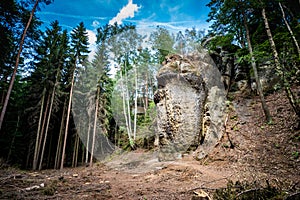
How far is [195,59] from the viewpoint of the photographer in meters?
14.0

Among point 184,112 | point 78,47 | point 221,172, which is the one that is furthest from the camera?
point 78,47

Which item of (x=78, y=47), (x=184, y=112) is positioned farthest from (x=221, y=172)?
(x=78, y=47)

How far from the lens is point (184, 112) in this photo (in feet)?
34.3

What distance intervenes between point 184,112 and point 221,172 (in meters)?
4.59

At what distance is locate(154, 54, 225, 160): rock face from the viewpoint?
9836 millimetres

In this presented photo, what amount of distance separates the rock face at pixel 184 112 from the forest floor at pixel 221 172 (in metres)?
0.82

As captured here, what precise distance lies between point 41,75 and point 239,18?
60.5 feet

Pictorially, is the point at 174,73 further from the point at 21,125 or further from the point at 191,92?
the point at 21,125

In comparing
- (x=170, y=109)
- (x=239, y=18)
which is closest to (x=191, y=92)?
(x=170, y=109)

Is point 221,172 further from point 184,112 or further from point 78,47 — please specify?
point 78,47

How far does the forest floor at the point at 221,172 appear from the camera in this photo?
4.81m

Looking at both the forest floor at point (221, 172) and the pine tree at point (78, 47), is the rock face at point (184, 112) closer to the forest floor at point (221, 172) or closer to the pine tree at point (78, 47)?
the forest floor at point (221, 172)

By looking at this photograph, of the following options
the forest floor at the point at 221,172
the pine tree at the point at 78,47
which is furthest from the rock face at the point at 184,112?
the pine tree at the point at 78,47

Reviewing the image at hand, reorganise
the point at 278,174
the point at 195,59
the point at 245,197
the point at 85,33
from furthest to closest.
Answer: the point at 85,33
the point at 195,59
the point at 278,174
the point at 245,197
